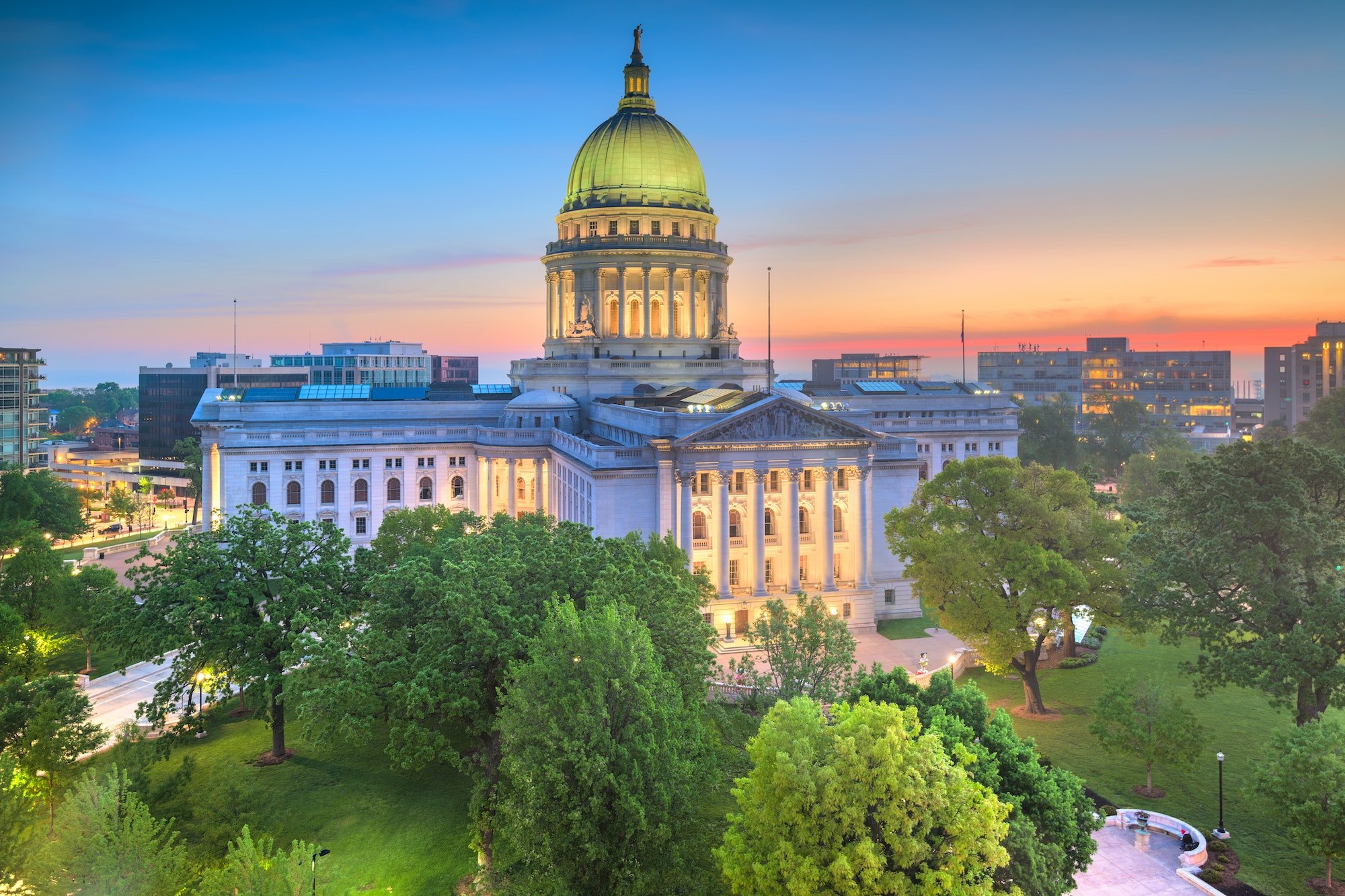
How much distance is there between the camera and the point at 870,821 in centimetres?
2931

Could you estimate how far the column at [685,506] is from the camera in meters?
71.4

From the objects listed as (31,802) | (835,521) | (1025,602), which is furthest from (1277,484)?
(31,802)

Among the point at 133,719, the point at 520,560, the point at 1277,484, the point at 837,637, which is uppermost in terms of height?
the point at 1277,484

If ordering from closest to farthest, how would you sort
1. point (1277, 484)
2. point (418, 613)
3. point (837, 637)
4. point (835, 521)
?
point (418, 613)
point (1277, 484)
point (837, 637)
point (835, 521)

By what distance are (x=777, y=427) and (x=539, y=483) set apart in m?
31.1

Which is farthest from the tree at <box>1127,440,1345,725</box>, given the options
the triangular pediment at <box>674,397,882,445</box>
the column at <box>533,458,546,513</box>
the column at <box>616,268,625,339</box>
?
the column at <box>616,268,625,339</box>

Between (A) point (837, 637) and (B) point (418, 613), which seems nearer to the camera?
(B) point (418, 613)

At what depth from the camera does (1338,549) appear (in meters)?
45.1

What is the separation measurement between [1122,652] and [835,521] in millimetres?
21295

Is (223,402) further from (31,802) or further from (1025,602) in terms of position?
(1025,602)

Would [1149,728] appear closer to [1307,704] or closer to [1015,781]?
[1307,704]

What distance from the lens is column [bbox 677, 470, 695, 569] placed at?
7144 cm

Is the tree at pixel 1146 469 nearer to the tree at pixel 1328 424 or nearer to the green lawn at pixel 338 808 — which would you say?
the tree at pixel 1328 424

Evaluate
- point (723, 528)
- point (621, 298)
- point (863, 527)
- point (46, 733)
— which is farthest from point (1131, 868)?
point (621, 298)
